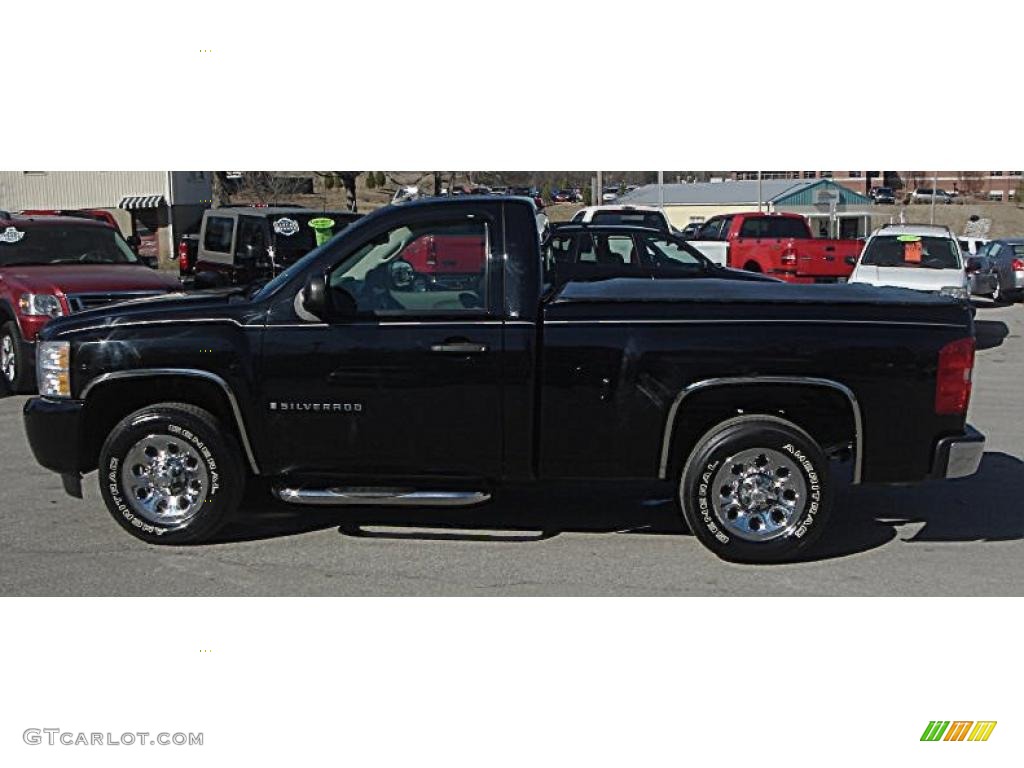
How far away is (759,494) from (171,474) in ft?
10.8

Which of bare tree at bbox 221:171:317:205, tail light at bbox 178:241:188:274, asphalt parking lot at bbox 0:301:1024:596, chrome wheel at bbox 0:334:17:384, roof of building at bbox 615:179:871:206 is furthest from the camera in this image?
tail light at bbox 178:241:188:274

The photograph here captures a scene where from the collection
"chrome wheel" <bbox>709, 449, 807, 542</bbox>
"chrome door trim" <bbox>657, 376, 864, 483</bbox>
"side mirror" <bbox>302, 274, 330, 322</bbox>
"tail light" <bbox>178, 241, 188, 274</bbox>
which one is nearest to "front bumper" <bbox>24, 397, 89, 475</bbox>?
"side mirror" <bbox>302, 274, 330, 322</bbox>

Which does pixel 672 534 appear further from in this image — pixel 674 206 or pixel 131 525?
pixel 674 206

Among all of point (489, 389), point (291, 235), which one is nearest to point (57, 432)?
point (489, 389)

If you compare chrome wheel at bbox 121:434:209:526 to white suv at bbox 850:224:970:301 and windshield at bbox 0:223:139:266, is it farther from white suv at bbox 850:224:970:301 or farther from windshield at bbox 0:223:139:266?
white suv at bbox 850:224:970:301

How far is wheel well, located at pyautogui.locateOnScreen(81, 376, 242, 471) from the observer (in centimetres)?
666

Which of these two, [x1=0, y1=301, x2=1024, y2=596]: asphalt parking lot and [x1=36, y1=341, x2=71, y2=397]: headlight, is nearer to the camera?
[x1=0, y1=301, x2=1024, y2=596]: asphalt parking lot

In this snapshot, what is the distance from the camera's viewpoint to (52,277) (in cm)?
1160

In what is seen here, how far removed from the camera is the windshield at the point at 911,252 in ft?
54.8

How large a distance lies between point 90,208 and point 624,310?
20.6 ft

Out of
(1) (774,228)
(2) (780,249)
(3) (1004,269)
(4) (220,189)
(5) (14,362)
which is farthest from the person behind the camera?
(3) (1004,269)

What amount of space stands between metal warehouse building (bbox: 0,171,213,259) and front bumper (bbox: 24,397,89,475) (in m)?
1.90

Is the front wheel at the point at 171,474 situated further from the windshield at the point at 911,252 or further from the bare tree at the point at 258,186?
the windshield at the point at 911,252

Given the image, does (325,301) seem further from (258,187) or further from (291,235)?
(291,235)
